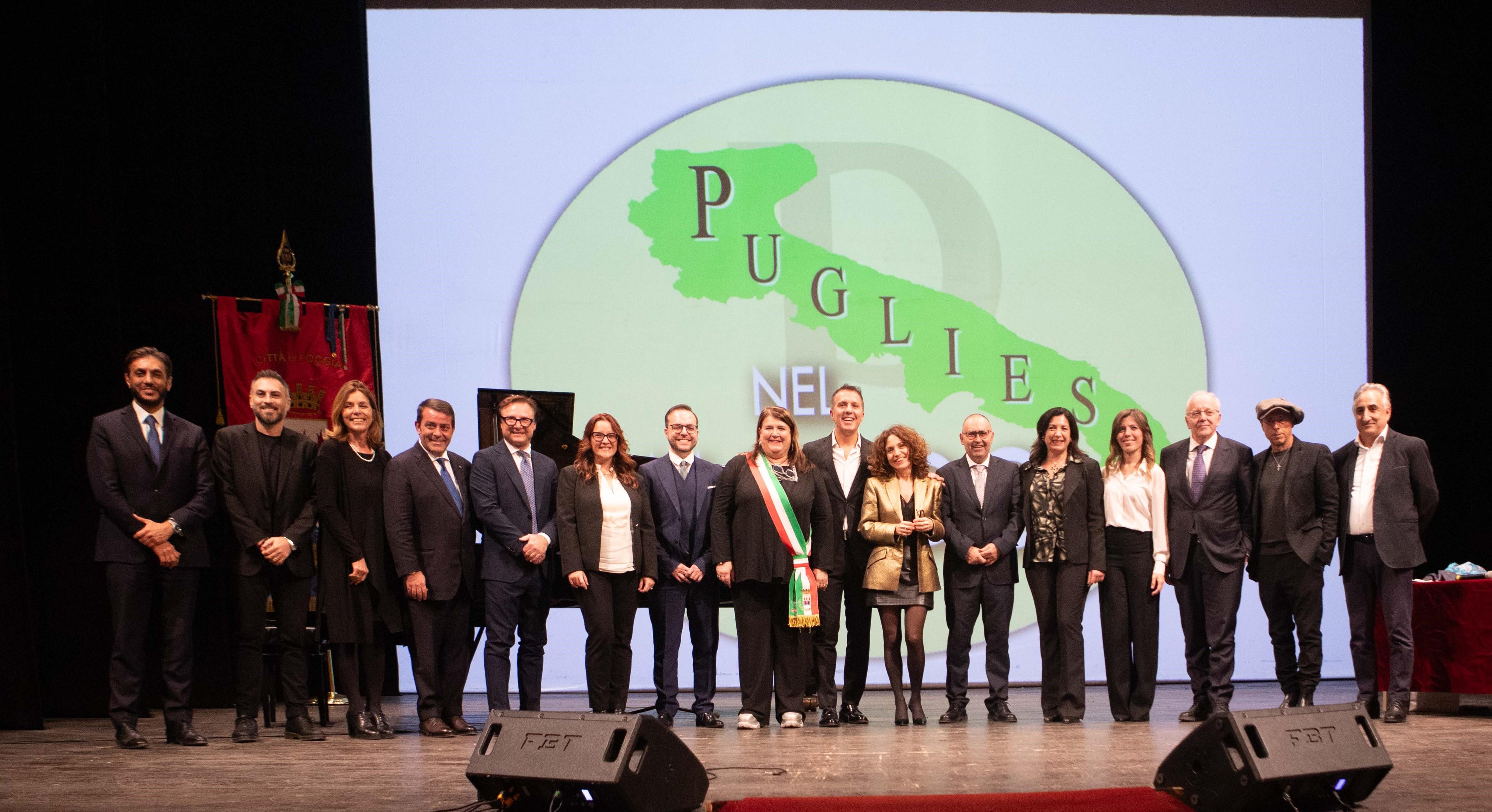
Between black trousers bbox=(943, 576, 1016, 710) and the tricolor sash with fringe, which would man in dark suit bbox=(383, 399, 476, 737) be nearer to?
the tricolor sash with fringe

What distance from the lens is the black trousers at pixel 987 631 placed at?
5246 mm

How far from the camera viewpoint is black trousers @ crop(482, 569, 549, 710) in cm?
503

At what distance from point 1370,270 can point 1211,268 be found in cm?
92

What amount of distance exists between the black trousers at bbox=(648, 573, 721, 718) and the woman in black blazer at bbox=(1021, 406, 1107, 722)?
1388mm

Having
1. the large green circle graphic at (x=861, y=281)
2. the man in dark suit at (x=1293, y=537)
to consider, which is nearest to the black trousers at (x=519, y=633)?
the large green circle graphic at (x=861, y=281)

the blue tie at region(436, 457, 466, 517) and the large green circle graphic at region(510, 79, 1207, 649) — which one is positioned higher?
the large green circle graphic at region(510, 79, 1207, 649)

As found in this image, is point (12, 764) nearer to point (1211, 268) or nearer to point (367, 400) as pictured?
point (367, 400)

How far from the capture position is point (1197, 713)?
5180 mm

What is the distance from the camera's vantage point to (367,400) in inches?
197

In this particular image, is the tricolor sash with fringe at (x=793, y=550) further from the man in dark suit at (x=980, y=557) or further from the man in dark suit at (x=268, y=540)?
the man in dark suit at (x=268, y=540)

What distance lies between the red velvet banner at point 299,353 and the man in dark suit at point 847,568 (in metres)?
2.62

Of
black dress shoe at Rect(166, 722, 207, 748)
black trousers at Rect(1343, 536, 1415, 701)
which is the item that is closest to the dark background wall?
black dress shoe at Rect(166, 722, 207, 748)

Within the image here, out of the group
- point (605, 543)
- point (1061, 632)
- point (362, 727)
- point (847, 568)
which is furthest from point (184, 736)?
point (1061, 632)

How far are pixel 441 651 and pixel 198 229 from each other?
278 cm
